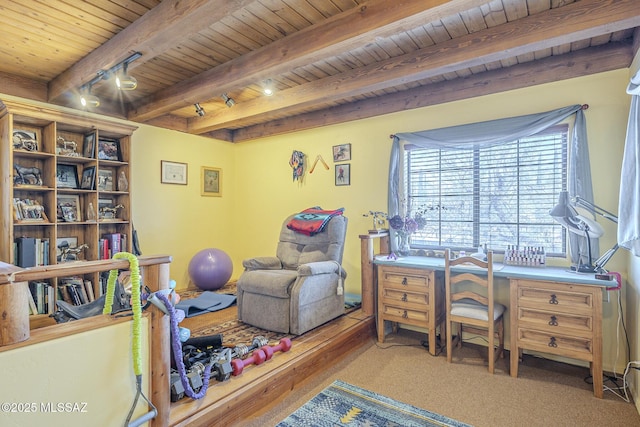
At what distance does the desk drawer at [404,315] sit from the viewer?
2.90 meters

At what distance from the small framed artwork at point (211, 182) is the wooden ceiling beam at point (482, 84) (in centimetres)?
131

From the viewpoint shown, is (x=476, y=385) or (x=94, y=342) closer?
(x=94, y=342)

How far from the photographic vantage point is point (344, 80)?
3092 millimetres

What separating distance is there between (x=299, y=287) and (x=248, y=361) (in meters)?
0.74

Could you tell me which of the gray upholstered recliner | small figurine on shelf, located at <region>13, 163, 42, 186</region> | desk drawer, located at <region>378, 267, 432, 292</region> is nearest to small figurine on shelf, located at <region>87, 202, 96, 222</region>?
small figurine on shelf, located at <region>13, 163, 42, 186</region>

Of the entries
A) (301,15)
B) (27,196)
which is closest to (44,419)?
(301,15)

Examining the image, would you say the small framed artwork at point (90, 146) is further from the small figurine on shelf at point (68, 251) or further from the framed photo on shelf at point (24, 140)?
the small figurine on shelf at point (68, 251)

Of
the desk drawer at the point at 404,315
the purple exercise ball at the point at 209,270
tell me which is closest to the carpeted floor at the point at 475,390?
the desk drawer at the point at 404,315

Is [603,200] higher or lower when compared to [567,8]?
lower

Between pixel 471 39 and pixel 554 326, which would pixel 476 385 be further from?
pixel 471 39

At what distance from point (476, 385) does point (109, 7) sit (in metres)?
3.57

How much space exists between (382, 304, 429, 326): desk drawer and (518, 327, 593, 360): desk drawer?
28.4 inches

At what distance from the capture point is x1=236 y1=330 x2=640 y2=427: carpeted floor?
2.02 meters

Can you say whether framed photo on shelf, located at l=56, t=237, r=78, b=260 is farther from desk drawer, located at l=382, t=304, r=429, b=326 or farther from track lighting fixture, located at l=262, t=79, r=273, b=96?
desk drawer, located at l=382, t=304, r=429, b=326
